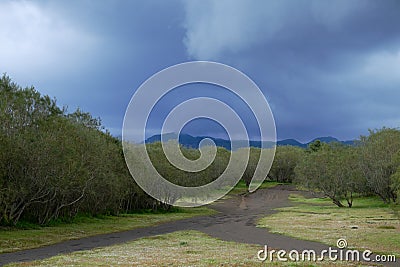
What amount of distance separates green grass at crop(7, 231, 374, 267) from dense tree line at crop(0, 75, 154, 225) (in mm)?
13246

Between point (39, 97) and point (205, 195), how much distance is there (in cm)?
6130

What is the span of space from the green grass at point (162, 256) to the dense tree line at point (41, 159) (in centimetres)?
1325

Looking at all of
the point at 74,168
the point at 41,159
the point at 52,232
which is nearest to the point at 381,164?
the point at 74,168

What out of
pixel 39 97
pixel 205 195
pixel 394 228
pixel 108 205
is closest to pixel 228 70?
pixel 39 97

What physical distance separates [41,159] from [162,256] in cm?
2156

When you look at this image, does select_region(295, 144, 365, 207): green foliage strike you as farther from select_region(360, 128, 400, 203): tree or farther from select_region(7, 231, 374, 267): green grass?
select_region(7, 231, 374, 267): green grass

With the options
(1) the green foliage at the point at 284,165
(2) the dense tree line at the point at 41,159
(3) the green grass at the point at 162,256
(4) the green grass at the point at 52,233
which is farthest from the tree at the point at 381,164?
(1) the green foliage at the point at 284,165

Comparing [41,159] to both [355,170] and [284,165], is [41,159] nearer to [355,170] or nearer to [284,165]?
[355,170]

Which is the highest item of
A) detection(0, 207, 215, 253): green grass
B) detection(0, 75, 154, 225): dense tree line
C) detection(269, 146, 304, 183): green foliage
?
detection(269, 146, 304, 183): green foliage

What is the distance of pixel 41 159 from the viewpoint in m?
42.3

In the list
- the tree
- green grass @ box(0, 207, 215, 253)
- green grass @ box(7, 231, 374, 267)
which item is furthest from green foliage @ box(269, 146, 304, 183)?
green grass @ box(7, 231, 374, 267)

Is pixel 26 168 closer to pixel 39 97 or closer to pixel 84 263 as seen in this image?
pixel 39 97

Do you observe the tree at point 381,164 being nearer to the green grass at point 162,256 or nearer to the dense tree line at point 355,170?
the dense tree line at point 355,170

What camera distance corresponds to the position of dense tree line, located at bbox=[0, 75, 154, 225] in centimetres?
4094
